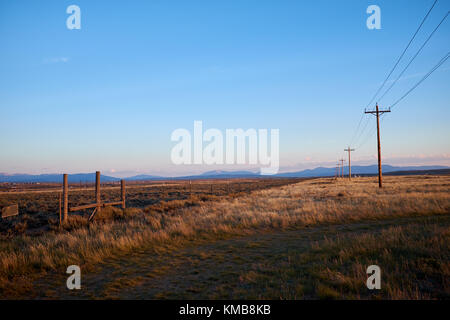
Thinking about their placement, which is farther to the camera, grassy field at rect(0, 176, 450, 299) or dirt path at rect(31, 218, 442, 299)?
dirt path at rect(31, 218, 442, 299)

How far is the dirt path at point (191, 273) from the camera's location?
543cm

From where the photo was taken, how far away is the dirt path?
214 inches

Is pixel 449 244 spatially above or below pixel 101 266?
above

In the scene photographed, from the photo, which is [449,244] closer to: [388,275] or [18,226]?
[388,275]

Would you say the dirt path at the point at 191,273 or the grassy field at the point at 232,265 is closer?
the grassy field at the point at 232,265

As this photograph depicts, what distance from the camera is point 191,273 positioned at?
667 centimetres

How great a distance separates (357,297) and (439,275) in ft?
7.28

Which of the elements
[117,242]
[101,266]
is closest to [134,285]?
[101,266]

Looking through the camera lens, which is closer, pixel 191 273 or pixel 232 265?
pixel 191 273

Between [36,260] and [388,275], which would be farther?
[36,260]

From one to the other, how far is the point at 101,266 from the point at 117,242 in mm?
1863

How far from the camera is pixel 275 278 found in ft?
19.5
